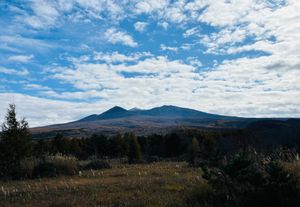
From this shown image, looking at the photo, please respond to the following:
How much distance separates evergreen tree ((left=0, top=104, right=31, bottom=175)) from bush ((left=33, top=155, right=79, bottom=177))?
3.92 metres

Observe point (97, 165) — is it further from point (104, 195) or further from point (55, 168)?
point (104, 195)

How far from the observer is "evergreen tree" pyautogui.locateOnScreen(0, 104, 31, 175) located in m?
20.5

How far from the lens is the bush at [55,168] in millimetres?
15256

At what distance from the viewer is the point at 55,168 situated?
52.0 feet

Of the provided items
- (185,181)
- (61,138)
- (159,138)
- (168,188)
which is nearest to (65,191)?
(168,188)

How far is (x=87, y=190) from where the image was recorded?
965 cm

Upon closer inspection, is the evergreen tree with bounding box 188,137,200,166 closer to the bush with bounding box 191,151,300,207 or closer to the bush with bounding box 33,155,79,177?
the bush with bounding box 33,155,79,177

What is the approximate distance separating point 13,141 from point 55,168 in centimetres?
684

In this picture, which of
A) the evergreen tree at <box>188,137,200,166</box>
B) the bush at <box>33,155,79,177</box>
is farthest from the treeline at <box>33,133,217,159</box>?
the bush at <box>33,155,79,177</box>

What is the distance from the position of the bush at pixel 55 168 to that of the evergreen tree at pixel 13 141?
12.9ft

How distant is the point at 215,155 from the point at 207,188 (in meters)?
1.30

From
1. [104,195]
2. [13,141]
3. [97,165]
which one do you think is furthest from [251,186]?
[13,141]

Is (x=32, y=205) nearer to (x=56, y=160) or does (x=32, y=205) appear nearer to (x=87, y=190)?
(x=87, y=190)

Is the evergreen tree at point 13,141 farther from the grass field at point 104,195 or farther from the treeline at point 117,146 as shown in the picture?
the treeline at point 117,146
